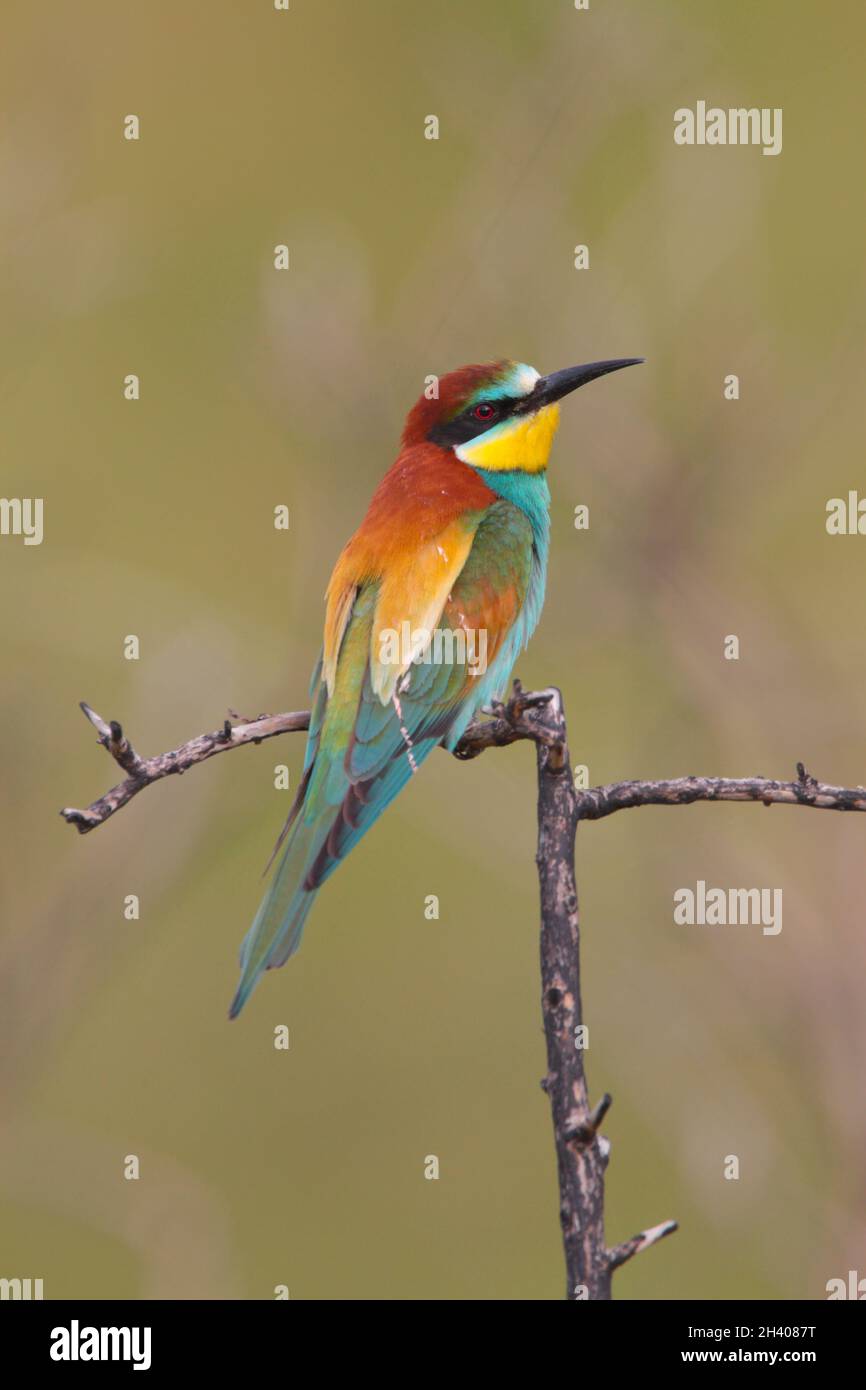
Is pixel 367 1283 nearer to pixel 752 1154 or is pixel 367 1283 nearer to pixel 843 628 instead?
pixel 752 1154

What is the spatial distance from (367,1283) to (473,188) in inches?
95.3

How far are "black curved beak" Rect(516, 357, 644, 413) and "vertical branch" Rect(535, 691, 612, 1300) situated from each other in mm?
1392

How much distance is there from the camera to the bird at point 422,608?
9.29 feet

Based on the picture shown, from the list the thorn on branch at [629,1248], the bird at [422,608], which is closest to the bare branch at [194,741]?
the bird at [422,608]

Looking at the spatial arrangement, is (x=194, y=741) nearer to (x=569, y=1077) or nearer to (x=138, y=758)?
(x=138, y=758)

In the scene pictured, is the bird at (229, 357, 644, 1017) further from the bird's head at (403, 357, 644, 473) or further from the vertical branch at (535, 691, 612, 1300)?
the vertical branch at (535, 691, 612, 1300)

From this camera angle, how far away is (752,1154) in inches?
123

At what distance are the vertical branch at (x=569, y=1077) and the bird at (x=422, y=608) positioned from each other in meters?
0.58

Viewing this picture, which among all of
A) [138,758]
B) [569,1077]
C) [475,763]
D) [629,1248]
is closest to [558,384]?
[475,763]

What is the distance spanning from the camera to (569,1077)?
202cm

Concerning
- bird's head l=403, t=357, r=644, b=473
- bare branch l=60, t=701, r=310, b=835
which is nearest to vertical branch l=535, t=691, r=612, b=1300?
bare branch l=60, t=701, r=310, b=835

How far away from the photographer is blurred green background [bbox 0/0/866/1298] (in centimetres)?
343

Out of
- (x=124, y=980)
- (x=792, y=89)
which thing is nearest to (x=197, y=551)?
(x=124, y=980)

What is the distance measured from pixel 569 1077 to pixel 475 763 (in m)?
1.71
